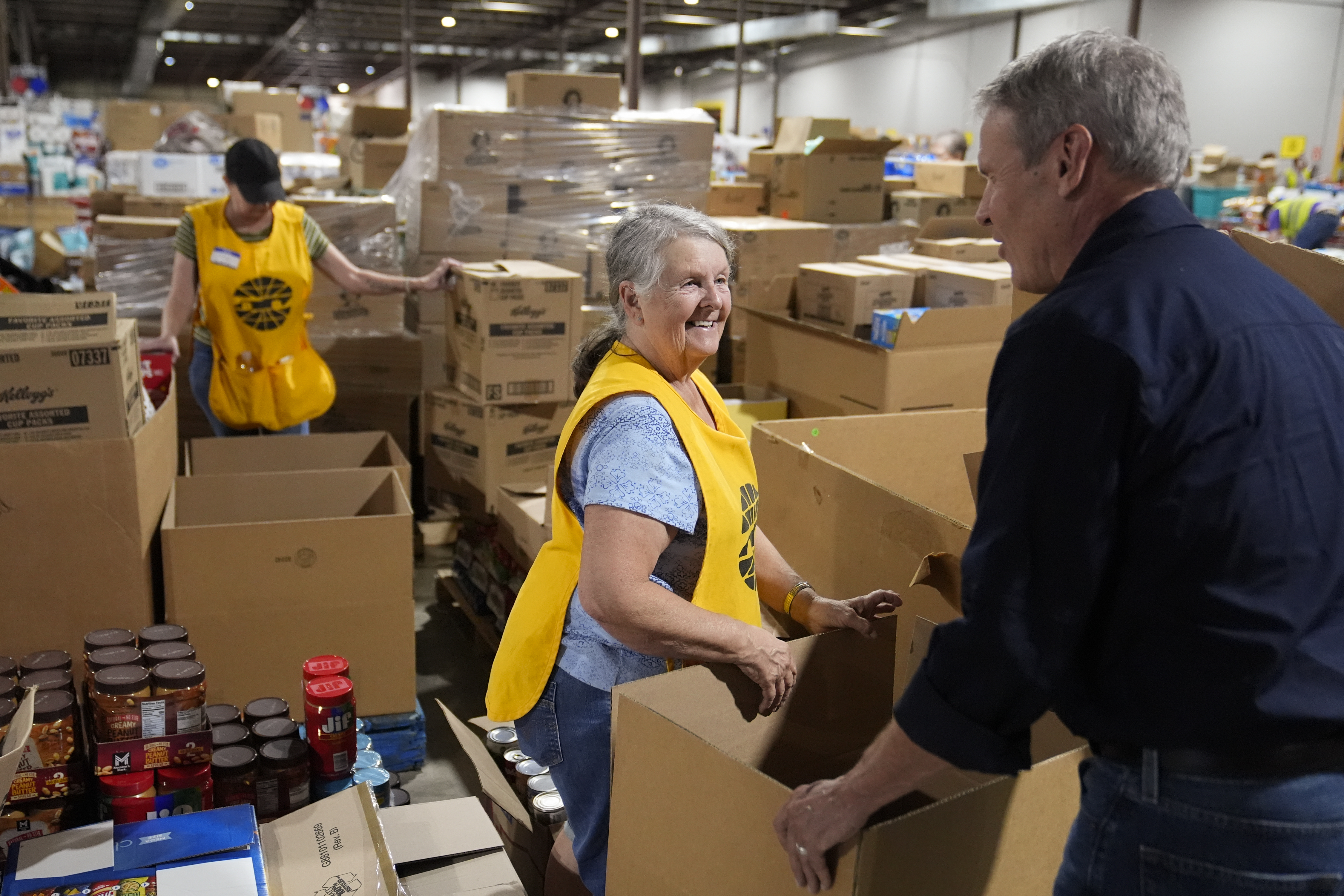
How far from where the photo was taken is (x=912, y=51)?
15.0m

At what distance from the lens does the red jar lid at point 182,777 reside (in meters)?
1.95

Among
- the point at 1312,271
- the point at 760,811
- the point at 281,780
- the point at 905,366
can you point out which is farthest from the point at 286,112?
the point at 760,811

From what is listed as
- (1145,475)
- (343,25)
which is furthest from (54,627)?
(343,25)

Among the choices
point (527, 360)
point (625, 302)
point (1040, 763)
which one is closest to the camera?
point (1040, 763)

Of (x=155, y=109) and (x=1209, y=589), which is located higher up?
(x=155, y=109)

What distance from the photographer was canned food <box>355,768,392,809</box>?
241 cm

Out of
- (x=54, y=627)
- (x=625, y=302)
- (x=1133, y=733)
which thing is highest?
(x=625, y=302)

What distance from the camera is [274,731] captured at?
6.90ft

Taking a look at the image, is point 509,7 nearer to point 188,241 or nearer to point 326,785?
point 188,241

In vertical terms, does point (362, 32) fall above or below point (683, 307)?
above

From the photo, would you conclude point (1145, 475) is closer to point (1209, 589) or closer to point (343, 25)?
point (1209, 589)

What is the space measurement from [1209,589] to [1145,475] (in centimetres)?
12

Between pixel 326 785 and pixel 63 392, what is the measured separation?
108cm

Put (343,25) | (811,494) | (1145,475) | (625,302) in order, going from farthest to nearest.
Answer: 1. (343,25)
2. (811,494)
3. (625,302)
4. (1145,475)
